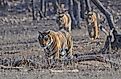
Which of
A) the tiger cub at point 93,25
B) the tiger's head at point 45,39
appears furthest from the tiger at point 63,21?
the tiger's head at point 45,39

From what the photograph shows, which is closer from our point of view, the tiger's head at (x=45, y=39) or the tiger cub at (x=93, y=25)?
the tiger's head at (x=45, y=39)

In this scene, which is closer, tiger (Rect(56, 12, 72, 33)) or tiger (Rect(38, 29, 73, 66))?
tiger (Rect(38, 29, 73, 66))

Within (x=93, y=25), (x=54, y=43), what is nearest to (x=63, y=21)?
(x=93, y=25)

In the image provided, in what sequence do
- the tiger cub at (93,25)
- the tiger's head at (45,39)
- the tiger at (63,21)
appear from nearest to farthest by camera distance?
the tiger's head at (45,39)
the tiger at (63,21)
the tiger cub at (93,25)

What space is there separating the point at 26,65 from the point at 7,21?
67.3 ft

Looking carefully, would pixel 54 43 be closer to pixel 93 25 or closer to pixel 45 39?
pixel 45 39

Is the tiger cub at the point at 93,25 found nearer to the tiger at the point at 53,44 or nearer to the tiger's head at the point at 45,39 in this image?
the tiger at the point at 53,44

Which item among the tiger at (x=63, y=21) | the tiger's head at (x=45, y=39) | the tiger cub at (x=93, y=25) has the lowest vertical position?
the tiger cub at (x=93, y=25)

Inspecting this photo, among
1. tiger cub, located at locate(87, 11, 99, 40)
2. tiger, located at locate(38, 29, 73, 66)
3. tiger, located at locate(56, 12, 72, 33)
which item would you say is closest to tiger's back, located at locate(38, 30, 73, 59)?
tiger, located at locate(38, 29, 73, 66)

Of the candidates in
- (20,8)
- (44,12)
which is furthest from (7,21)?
(20,8)

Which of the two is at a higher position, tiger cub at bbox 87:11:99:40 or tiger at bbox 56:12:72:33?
tiger at bbox 56:12:72:33

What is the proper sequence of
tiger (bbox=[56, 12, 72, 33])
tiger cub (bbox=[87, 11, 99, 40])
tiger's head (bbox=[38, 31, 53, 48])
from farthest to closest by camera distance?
tiger cub (bbox=[87, 11, 99, 40])
tiger (bbox=[56, 12, 72, 33])
tiger's head (bbox=[38, 31, 53, 48])

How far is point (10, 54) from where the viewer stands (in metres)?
14.6

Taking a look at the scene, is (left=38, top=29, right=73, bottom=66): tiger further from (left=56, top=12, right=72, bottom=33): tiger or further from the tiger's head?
(left=56, top=12, right=72, bottom=33): tiger
